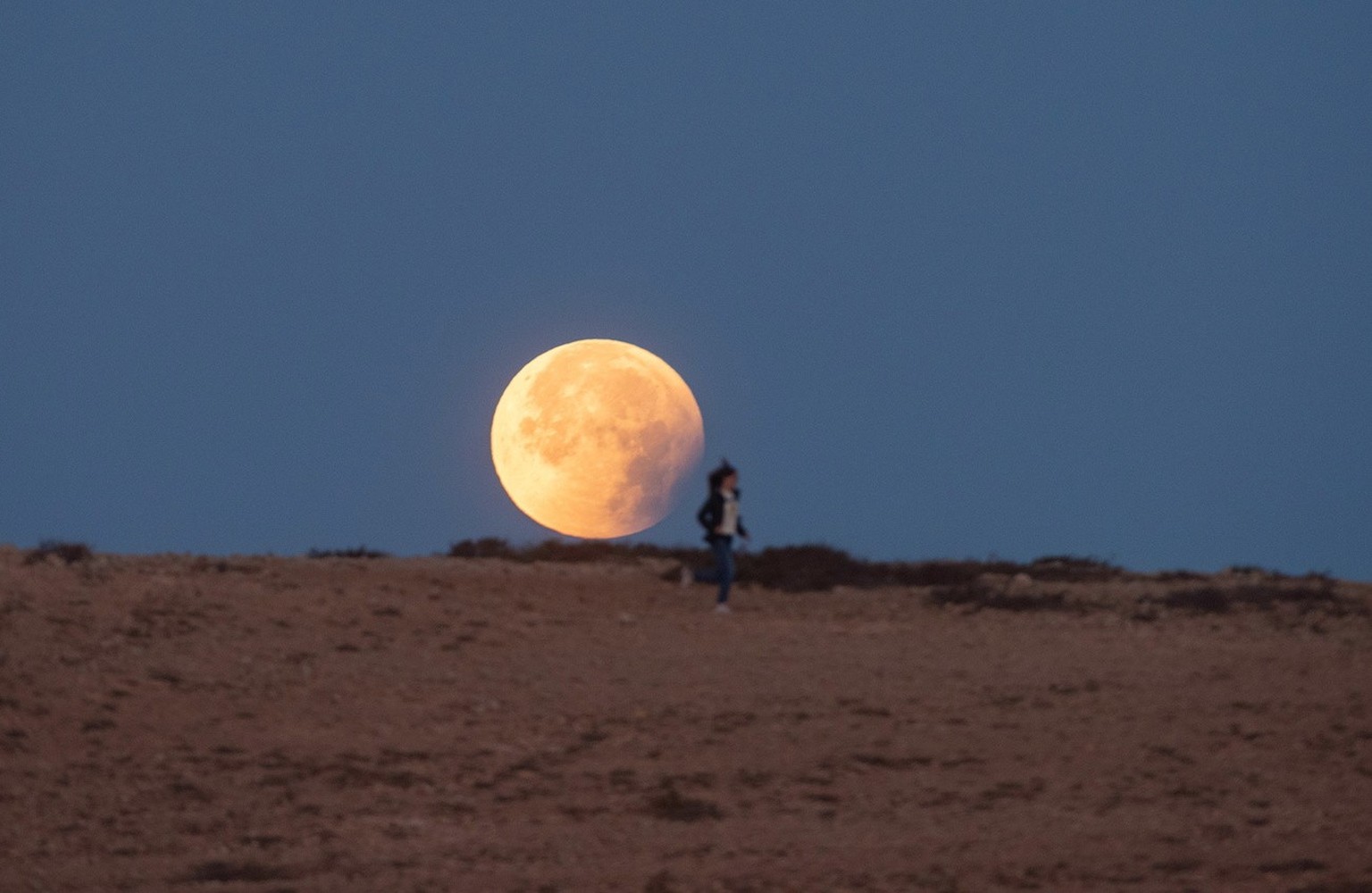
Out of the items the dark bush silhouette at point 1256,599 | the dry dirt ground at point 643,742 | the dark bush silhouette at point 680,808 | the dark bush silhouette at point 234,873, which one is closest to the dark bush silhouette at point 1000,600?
the dry dirt ground at point 643,742

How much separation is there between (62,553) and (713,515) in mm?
8956

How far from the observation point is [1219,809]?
1362cm

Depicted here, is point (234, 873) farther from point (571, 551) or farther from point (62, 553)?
point (571, 551)

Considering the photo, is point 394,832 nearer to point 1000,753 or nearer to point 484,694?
point 484,694

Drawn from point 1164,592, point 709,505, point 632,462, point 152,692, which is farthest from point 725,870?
point 632,462

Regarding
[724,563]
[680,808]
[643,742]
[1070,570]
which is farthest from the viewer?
[1070,570]

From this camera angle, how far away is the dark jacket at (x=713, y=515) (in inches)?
845

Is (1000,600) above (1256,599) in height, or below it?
below

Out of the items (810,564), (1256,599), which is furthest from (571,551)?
(1256,599)

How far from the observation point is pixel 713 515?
70.6ft

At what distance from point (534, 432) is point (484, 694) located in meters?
17.1

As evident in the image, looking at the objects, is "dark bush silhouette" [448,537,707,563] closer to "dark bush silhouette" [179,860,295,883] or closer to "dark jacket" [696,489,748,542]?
"dark jacket" [696,489,748,542]

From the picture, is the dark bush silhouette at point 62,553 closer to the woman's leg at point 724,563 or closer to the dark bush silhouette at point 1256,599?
the woman's leg at point 724,563

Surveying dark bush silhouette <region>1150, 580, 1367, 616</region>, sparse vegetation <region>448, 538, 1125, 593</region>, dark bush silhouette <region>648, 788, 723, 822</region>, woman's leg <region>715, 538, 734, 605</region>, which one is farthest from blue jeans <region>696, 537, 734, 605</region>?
dark bush silhouette <region>648, 788, 723, 822</region>
